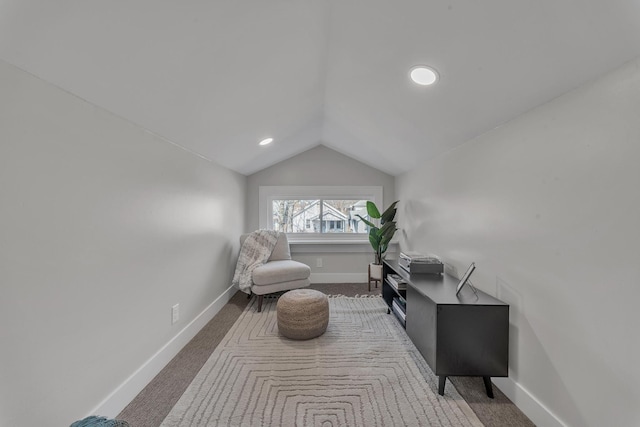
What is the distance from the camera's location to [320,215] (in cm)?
415

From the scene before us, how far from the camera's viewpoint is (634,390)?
37.9 inches

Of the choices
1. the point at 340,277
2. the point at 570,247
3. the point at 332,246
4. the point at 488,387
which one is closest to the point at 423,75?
the point at 570,247

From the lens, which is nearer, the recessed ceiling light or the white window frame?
the recessed ceiling light

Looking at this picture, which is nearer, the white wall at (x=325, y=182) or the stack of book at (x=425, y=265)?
the stack of book at (x=425, y=265)

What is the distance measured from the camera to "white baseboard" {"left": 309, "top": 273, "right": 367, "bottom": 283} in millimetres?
3979

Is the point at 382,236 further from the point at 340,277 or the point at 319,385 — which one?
the point at 319,385

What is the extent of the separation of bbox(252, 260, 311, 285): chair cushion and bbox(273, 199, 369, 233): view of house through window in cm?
109

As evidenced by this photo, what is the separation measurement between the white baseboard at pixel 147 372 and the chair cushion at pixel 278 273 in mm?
572

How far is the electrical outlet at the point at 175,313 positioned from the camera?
1988 mm

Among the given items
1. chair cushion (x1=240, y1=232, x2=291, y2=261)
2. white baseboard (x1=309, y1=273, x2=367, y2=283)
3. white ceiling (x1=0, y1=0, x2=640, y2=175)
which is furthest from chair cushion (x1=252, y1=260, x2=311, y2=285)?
white ceiling (x1=0, y1=0, x2=640, y2=175)

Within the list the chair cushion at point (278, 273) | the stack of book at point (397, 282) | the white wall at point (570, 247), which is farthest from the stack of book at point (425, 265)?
the chair cushion at point (278, 273)

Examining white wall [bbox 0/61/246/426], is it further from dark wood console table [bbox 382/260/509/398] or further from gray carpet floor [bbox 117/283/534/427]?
dark wood console table [bbox 382/260/509/398]

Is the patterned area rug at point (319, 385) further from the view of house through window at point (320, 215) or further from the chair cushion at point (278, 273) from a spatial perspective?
the view of house through window at point (320, 215)

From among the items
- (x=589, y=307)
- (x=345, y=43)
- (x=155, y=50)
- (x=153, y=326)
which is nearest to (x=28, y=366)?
(x=153, y=326)
